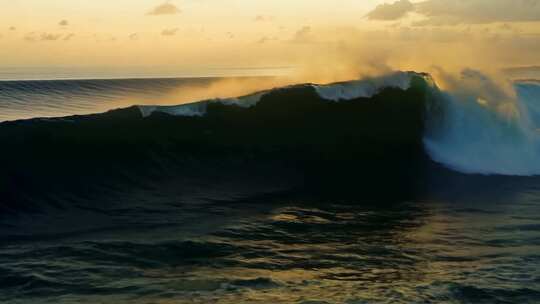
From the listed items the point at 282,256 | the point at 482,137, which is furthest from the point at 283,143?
the point at 282,256

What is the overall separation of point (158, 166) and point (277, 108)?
14.3 feet

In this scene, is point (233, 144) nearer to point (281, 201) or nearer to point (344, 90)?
point (281, 201)

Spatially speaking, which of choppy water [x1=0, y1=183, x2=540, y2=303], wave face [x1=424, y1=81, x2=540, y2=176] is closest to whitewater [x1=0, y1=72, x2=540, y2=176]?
wave face [x1=424, y1=81, x2=540, y2=176]

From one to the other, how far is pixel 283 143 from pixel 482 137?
17.3ft

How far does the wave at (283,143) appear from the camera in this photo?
38.0 feet

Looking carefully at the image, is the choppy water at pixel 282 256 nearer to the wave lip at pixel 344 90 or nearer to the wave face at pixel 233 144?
the wave face at pixel 233 144

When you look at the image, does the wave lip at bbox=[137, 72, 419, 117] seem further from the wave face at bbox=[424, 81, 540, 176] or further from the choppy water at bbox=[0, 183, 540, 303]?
the choppy water at bbox=[0, 183, 540, 303]

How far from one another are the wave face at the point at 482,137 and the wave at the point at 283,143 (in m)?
0.03

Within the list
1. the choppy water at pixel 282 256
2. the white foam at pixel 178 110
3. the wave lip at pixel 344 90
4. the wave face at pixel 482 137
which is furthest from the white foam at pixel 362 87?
the choppy water at pixel 282 256

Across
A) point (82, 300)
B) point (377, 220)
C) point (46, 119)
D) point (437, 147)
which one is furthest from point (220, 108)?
point (82, 300)

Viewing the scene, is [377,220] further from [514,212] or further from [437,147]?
[437,147]

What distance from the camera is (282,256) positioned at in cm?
732

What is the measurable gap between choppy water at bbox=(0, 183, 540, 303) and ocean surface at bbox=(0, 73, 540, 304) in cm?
3

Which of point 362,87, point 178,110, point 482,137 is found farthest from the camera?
point 362,87
